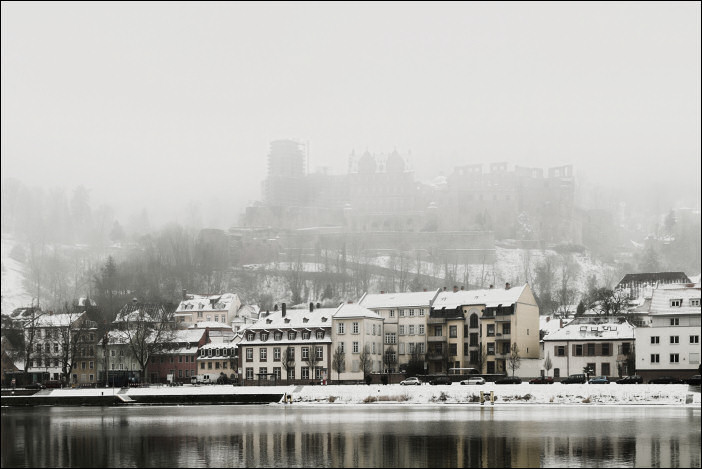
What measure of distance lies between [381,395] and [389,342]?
24.3m

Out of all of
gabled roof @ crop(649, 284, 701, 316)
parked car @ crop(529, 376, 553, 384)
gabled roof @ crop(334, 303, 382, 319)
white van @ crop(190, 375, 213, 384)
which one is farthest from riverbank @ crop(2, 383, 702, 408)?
gabled roof @ crop(334, 303, 382, 319)

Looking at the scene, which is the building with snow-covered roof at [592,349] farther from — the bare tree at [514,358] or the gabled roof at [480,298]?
the gabled roof at [480,298]

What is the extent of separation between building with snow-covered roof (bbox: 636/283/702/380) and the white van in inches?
1657

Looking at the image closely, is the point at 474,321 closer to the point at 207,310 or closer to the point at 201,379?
the point at 201,379

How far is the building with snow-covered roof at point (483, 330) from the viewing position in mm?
88812

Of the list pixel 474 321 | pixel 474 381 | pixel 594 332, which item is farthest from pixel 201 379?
pixel 594 332

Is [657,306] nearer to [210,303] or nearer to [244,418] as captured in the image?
[244,418]

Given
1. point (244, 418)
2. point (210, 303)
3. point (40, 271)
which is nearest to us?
point (244, 418)

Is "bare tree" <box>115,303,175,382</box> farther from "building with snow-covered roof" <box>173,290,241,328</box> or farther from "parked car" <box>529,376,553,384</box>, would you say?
"parked car" <box>529,376,553,384</box>

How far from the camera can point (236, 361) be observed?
9938 centimetres

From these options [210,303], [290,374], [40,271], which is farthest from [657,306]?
[40,271]

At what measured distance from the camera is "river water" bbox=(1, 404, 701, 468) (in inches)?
1401

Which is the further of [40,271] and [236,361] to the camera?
[40,271]

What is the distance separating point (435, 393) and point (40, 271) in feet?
399
